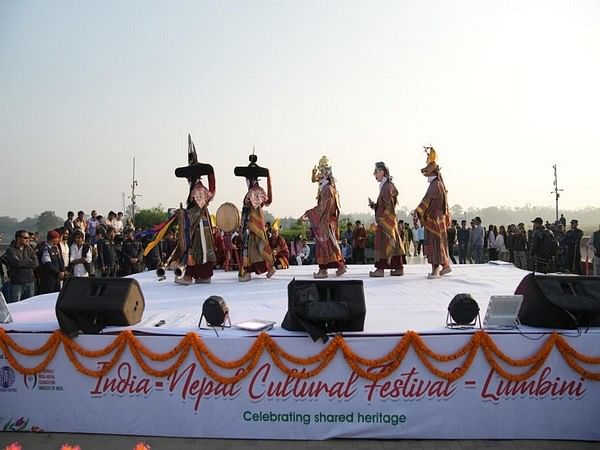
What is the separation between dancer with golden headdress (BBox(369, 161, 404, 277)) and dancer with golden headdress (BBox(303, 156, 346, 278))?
0.58 m

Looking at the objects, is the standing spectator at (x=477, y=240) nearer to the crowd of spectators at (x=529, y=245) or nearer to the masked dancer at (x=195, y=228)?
the crowd of spectators at (x=529, y=245)

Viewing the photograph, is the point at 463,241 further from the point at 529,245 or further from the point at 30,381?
the point at 30,381

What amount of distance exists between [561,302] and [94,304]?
3491 mm

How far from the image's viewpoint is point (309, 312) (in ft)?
12.6

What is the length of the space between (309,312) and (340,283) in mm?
379

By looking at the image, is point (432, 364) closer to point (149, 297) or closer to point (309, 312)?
point (309, 312)

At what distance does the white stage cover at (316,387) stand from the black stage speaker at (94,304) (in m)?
0.11

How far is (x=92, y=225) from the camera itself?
11.8 m

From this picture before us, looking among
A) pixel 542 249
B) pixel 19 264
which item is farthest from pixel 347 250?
pixel 19 264

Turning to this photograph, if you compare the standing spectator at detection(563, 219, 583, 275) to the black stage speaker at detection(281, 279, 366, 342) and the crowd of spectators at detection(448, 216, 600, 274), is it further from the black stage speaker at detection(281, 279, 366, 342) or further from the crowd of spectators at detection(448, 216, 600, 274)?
the black stage speaker at detection(281, 279, 366, 342)

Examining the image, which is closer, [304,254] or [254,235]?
[254,235]

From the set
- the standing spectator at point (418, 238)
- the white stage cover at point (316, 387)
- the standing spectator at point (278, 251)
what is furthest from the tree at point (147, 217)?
the white stage cover at point (316, 387)

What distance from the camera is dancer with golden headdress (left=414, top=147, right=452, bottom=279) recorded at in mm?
7555

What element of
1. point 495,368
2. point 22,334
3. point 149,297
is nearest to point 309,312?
point 495,368
